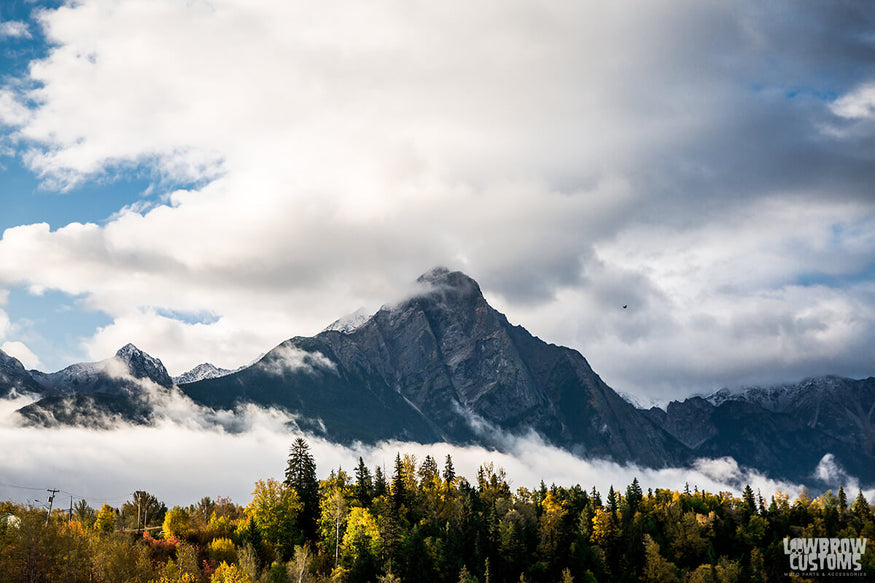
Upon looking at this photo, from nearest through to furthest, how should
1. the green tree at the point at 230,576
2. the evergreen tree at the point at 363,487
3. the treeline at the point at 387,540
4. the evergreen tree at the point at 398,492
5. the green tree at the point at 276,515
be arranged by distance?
1. the green tree at the point at 230,576
2. the treeline at the point at 387,540
3. the green tree at the point at 276,515
4. the evergreen tree at the point at 398,492
5. the evergreen tree at the point at 363,487

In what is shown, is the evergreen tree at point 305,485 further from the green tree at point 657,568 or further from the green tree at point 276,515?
the green tree at point 657,568

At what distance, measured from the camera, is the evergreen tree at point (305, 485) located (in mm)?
160875

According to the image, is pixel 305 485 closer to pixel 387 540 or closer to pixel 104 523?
pixel 387 540

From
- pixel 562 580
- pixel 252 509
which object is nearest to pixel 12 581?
pixel 252 509

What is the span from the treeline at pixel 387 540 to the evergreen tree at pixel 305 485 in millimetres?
245

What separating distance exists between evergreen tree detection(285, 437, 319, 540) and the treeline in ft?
0.80

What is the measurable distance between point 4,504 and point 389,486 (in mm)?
90592

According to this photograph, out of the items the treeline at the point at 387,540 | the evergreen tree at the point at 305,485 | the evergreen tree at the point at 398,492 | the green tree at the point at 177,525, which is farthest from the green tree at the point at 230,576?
the evergreen tree at the point at 398,492

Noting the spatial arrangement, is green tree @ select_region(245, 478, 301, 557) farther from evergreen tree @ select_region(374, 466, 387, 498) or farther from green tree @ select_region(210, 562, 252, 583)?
green tree @ select_region(210, 562, 252, 583)

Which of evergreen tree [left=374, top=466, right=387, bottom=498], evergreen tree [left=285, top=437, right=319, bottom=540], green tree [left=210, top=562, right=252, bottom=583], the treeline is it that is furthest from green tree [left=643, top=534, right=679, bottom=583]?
green tree [left=210, top=562, right=252, bottom=583]

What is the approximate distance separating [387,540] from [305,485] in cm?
3579

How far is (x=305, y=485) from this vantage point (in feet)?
547

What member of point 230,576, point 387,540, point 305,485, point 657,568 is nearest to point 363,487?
point 305,485

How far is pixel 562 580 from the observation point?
154625 mm
